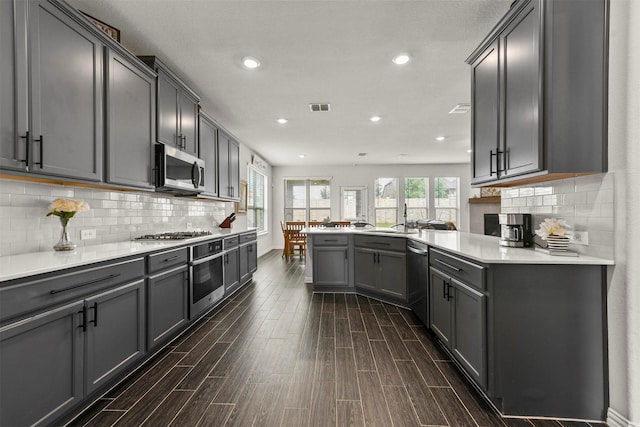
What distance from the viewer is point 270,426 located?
5.04ft

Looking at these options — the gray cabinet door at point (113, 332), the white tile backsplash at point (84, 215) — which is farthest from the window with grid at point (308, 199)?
the gray cabinet door at point (113, 332)

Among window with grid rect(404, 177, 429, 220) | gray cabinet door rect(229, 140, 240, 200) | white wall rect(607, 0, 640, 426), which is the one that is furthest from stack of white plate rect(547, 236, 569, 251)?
window with grid rect(404, 177, 429, 220)

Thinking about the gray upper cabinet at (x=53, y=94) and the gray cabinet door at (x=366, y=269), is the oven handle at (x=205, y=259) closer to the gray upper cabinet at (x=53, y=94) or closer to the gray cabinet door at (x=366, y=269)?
the gray upper cabinet at (x=53, y=94)

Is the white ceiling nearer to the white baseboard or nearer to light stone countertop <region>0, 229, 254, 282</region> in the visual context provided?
light stone countertop <region>0, 229, 254, 282</region>

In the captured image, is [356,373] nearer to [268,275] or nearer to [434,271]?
[434,271]

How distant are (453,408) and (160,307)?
2142 mm

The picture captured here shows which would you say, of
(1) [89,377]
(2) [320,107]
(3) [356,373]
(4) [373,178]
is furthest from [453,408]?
(4) [373,178]

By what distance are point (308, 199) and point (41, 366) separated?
7837 mm

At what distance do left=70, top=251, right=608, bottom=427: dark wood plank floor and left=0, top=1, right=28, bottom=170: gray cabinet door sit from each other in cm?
147

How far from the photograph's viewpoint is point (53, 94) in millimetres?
1677

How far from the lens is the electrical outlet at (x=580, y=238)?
5.66ft

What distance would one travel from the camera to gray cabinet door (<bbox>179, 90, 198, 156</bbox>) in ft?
10.1

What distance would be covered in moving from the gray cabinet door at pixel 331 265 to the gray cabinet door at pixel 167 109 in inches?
87.4

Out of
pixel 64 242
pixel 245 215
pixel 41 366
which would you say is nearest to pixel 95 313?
pixel 41 366
